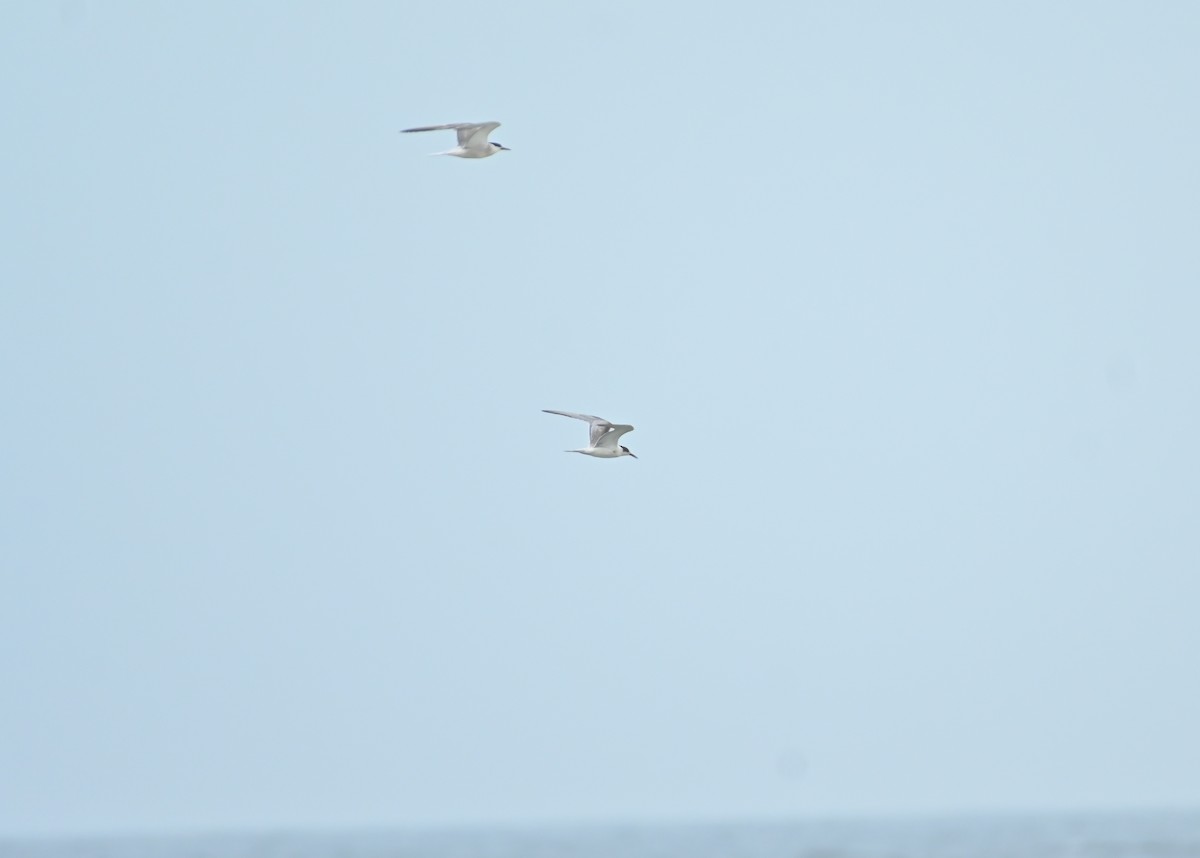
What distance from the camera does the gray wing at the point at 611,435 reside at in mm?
36812

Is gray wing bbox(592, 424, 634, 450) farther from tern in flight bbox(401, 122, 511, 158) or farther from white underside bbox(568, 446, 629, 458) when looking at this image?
tern in flight bbox(401, 122, 511, 158)

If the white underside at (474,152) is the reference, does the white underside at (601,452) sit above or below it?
below

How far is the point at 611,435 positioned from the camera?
37.2m

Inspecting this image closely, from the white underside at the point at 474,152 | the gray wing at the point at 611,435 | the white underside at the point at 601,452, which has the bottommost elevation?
the white underside at the point at 601,452

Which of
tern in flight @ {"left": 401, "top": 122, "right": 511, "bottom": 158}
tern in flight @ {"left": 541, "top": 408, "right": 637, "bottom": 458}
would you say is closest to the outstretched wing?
tern in flight @ {"left": 401, "top": 122, "right": 511, "bottom": 158}

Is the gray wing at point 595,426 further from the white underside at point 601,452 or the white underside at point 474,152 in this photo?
the white underside at point 474,152

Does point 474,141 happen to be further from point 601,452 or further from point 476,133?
point 601,452

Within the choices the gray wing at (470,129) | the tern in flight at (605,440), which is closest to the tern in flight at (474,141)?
the gray wing at (470,129)

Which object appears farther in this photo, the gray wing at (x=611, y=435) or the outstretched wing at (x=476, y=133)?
the outstretched wing at (x=476, y=133)

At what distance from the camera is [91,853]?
144 meters

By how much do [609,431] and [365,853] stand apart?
9569cm

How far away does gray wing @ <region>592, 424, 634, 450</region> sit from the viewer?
3681 cm

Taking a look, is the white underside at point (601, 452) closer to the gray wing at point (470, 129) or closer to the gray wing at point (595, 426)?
the gray wing at point (595, 426)

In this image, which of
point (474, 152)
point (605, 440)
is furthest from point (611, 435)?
point (474, 152)
